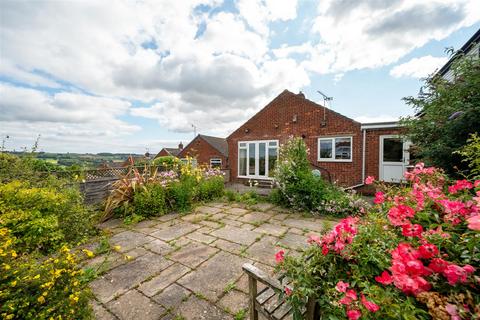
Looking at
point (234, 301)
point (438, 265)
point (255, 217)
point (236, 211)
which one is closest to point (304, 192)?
point (255, 217)

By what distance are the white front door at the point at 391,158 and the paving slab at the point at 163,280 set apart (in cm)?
854

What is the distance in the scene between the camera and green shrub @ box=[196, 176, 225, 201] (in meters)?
6.51

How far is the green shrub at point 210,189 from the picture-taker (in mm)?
6507

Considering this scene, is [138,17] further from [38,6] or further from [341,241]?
[341,241]

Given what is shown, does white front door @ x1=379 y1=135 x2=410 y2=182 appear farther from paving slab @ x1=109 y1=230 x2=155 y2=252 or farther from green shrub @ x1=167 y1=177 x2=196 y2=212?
paving slab @ x1=109 y1=230 x2=155 y2=252

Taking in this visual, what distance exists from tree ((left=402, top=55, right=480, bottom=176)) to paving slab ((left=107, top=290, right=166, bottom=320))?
4289 mm

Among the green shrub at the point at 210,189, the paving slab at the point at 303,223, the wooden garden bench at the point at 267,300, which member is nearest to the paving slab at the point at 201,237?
the paving slab at the point at 303,223

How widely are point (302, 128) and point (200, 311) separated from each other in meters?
9.16

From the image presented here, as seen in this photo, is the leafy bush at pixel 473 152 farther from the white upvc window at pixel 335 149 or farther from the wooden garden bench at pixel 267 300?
the white upvc window at pixel 335 149

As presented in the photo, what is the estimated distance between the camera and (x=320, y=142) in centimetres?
934

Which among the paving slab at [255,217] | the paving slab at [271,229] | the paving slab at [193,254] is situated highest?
the paving slab at [255,217]

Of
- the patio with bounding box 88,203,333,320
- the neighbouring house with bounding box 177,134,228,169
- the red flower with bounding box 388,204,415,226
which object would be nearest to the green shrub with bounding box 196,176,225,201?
the patio with bounding box 88,203,333,320

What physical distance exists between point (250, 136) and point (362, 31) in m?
7.00

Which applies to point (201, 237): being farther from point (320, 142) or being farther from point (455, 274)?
point (320, 142)
